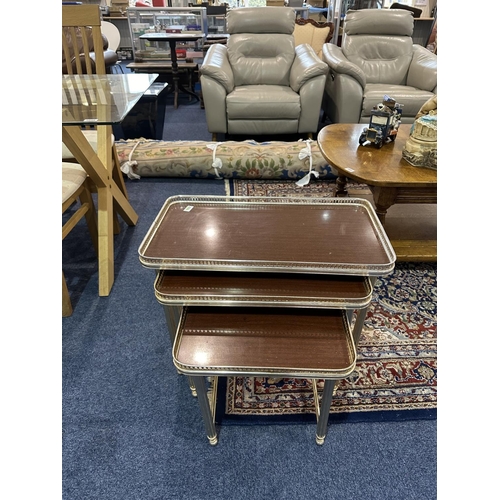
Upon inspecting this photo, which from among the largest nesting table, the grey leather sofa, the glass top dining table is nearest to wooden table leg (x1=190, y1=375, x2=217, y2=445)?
the largest nesting table

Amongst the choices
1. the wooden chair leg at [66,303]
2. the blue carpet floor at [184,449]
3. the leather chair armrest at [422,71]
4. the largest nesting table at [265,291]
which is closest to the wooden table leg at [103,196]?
the wooden chair leg at [66,303]

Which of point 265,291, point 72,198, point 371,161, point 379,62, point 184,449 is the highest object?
point 379,62

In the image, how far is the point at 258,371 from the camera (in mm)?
885

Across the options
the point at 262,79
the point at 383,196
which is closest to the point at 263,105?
the point at 262,79

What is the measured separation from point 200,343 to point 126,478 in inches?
20.0

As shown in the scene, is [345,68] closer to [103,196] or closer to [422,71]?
[422,71]

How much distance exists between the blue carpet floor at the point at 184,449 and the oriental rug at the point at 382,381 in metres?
0.05

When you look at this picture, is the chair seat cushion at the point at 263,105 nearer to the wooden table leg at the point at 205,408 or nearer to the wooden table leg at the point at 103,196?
the wooden table leg at the point at 103,196

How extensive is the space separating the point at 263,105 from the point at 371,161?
149 cm

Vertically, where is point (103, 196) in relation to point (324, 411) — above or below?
above

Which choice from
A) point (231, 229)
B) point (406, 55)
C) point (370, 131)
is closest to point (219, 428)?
point (231, 229)

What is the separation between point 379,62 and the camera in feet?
11.1

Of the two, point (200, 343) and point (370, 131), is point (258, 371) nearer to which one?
point (200, 343)

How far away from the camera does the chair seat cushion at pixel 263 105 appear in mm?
2893
